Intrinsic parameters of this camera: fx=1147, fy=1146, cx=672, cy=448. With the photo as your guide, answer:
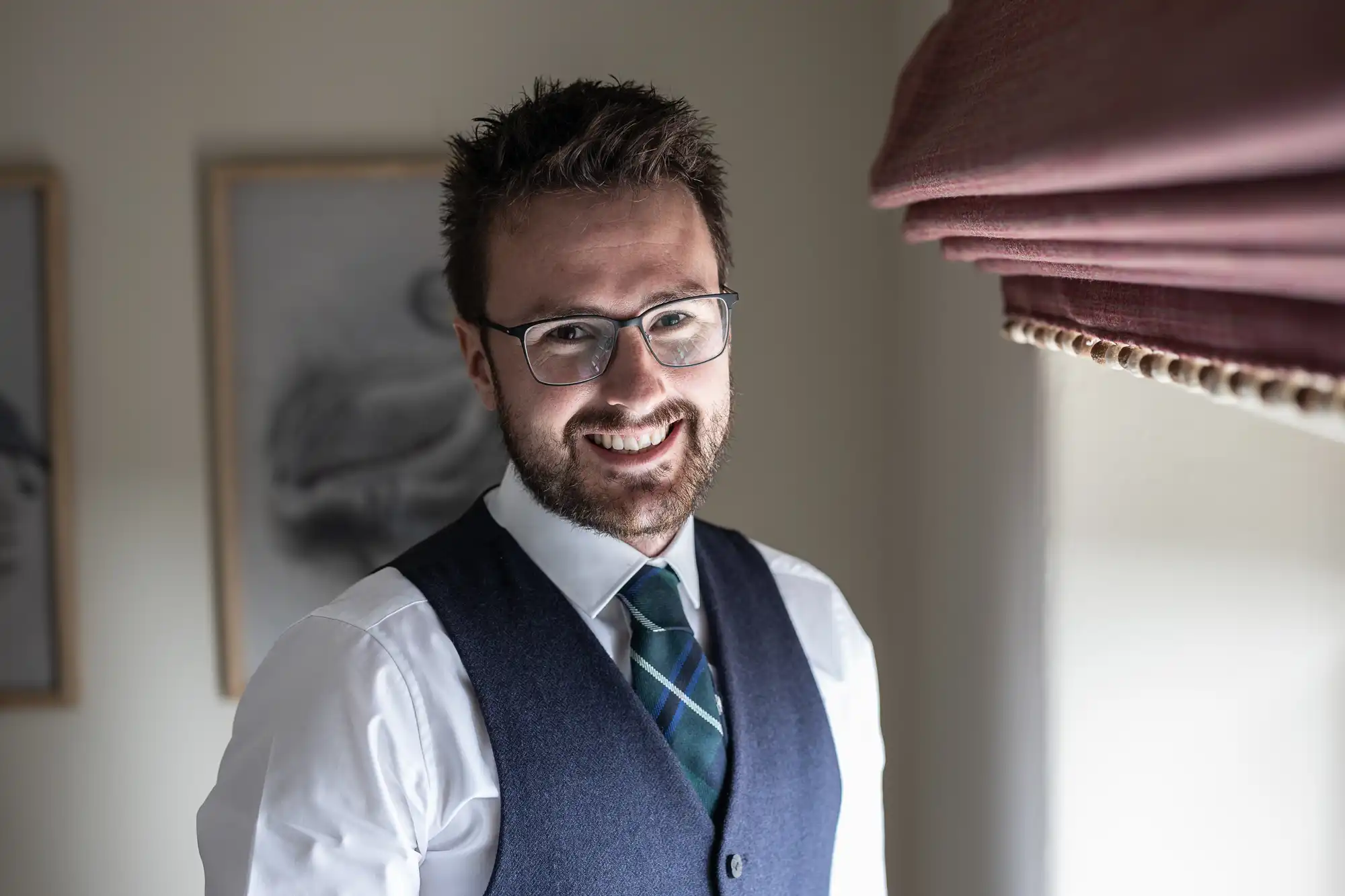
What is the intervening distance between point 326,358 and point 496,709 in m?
0.95

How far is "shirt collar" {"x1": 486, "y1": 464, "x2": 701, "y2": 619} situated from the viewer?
122 cm

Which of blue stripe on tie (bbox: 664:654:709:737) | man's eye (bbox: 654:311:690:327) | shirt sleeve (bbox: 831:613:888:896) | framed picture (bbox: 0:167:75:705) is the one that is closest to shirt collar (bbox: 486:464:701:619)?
blue stripe on tie (bbox: 664:654:709:737)

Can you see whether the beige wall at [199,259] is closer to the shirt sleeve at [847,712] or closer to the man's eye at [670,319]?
the shirt sleeve at [847,712]

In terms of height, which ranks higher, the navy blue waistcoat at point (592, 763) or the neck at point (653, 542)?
the neck at point (653, 542)

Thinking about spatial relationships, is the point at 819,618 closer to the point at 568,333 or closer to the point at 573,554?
the point at 573,554

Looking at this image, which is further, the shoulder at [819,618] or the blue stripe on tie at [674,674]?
the shoulder at [819,618]

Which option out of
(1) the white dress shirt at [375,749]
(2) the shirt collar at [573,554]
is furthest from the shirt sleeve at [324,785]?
(2) the shirt collar at [573,554]

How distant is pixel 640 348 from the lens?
118 cm

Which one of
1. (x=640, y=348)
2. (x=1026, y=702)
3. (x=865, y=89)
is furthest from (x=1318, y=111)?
(x=865, y=89)

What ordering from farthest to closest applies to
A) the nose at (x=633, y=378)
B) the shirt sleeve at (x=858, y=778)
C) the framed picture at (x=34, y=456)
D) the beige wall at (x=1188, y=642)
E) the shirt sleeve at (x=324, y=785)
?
the framed picture at (x=34, y=456)
the shirt sleeve at (x=858, y=778)
the beige wall at (x=1188, y=642)
the nose at (x=633, y=378)
the shirt sleeve at (x=324, y=785)

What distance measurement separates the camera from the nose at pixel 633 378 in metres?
1.16

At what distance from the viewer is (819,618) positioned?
57.2 inches

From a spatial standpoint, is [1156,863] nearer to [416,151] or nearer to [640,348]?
[640,348]

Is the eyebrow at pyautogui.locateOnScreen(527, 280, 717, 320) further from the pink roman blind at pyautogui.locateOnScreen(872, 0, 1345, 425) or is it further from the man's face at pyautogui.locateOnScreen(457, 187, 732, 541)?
the pink roman blind at pyautogui.locateOnScreen(872, 0, 1345, 425)
